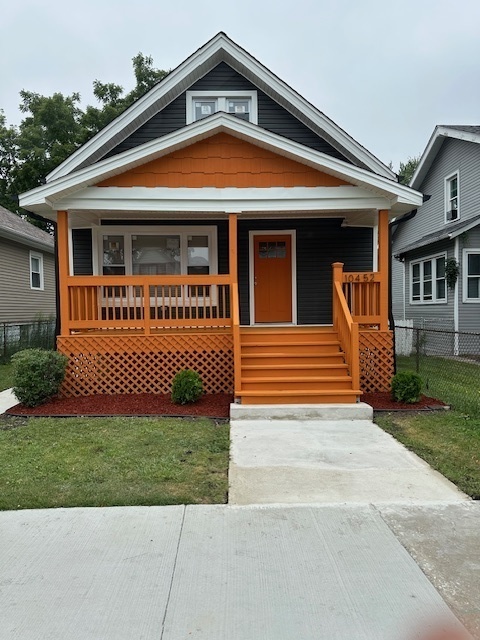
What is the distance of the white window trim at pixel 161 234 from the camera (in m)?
10.2

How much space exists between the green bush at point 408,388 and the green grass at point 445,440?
43 centimetres

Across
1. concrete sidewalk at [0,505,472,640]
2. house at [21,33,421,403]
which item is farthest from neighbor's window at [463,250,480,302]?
concrete sidewalk at [0,505,472,640]

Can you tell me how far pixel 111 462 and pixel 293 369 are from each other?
11.4 ft

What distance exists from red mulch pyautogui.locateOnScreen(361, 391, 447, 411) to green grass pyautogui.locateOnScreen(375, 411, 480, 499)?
0.20 m

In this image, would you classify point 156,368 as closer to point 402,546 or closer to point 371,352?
point 371,352

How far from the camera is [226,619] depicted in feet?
7.57

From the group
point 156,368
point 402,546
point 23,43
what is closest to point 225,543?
point 402,546

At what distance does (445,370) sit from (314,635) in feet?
31.5

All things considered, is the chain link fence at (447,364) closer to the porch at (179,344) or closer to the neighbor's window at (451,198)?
the porch at (179,344)

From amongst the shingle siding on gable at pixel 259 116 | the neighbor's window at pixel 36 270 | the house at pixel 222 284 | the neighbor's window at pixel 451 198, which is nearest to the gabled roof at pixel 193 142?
the house at pixel 222 284

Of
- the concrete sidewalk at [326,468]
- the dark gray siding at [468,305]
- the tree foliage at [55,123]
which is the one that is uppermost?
the tree foliage at [55,123]

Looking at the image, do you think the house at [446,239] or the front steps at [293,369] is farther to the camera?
the house at [446,239]

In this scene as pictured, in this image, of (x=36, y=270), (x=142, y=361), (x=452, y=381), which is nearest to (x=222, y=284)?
(x=142, y=361)

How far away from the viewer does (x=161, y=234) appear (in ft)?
33.8
